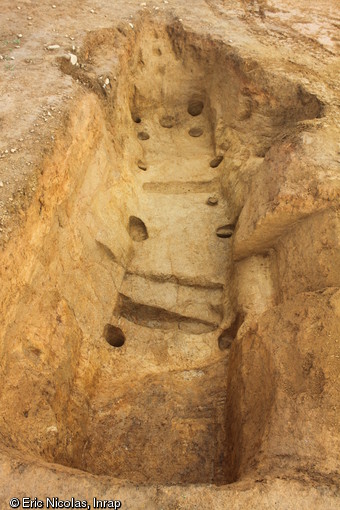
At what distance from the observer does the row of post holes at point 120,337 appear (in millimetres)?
4262

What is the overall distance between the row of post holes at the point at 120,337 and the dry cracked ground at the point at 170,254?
2 cm

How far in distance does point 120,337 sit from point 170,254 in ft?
3.73

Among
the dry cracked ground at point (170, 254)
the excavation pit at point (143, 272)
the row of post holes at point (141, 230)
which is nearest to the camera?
the dry cracked ground at point (170, 254)

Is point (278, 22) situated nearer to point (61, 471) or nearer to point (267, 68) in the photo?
point (267, 68)

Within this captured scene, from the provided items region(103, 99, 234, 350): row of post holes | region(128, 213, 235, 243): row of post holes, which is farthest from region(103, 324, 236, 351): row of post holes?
region(128, 213, 235, 243): row of post holes

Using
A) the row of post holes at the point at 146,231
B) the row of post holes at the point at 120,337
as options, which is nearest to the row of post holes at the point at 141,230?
the row of post holes at the point at 146,231

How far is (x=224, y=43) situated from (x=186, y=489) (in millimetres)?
5178

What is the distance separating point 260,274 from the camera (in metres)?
4.29

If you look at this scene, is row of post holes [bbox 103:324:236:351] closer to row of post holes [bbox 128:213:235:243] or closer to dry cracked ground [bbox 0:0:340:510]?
dry cracked ground [bbox 0:0:340:510]

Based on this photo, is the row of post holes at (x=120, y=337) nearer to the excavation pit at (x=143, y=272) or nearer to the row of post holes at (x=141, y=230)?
the excavation pit at (x=143, y=272)

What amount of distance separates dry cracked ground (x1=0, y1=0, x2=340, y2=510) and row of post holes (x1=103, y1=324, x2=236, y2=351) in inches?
0.9

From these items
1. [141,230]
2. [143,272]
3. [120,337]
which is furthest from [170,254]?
[120,337]

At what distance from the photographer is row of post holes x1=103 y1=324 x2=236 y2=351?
14.0 ft

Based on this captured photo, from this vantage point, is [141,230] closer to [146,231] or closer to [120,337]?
[146,231]
